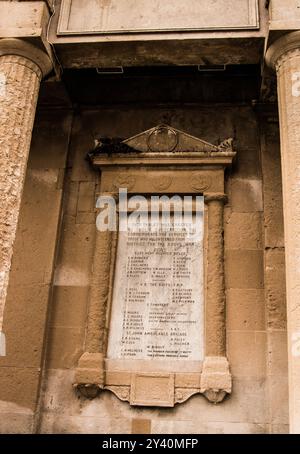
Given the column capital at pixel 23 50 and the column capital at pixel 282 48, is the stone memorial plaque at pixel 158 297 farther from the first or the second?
the column capital at pixel 23 50

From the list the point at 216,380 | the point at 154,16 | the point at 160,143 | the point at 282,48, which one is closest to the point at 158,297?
the point at 216,380

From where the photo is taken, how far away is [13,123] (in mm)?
6016

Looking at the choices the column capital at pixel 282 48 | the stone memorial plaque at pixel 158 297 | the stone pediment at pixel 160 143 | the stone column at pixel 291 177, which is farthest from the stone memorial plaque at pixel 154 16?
the stone memorial plaque at pixel 158 297

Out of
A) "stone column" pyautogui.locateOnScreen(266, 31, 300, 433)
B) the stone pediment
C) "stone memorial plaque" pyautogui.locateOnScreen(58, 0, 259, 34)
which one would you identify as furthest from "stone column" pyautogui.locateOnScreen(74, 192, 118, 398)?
"stone column" pyautogui.locateOnScreen(266, 31, 300, 433)

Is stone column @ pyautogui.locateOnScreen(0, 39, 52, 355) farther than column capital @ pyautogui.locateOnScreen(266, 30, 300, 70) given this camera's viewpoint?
No

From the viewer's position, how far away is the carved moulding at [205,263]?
6488mm

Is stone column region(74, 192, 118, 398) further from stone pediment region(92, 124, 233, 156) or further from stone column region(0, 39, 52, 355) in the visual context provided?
stone column region(0, 39, 52, 355)

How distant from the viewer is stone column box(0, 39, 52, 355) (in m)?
5.62

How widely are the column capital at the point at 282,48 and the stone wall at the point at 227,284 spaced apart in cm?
160

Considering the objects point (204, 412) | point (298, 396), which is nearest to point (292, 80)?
point (298, 396)

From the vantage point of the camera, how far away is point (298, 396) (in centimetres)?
484

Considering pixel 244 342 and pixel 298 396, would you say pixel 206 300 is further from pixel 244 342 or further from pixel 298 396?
pixel 298 396

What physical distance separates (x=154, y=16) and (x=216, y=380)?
460cm

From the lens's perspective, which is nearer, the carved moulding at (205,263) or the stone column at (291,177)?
the stone column at (291,177)
